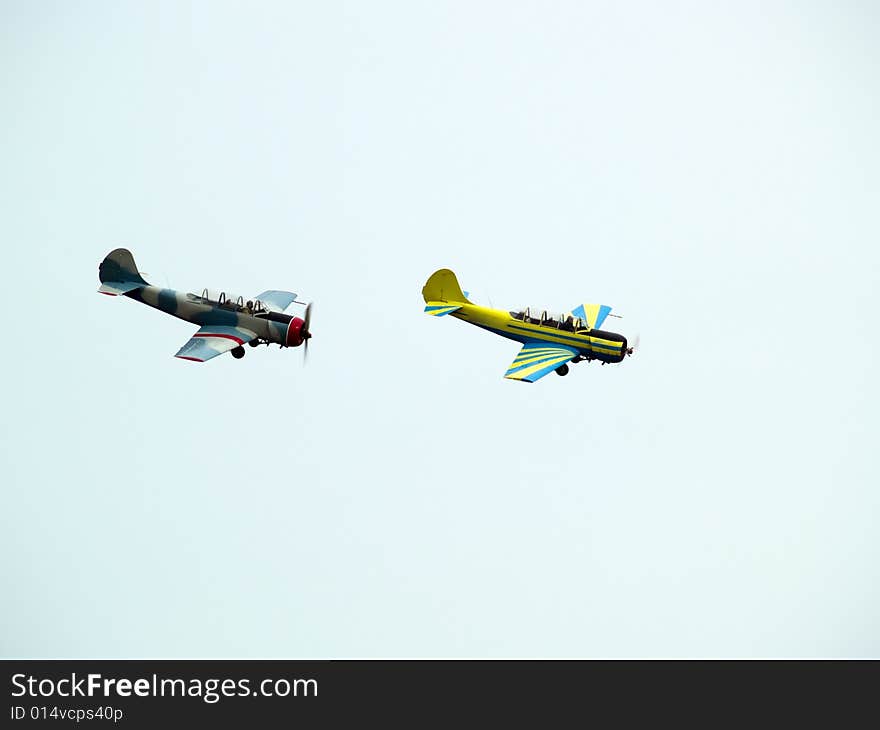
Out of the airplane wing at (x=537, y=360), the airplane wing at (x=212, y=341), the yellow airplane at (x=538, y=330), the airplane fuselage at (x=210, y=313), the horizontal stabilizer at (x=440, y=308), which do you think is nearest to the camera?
the airplane wing at (x=212, y=341)

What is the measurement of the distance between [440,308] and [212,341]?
5530 mm

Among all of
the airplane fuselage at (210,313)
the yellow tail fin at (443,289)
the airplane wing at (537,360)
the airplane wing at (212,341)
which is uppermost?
the yellow tail fin at (443,289)

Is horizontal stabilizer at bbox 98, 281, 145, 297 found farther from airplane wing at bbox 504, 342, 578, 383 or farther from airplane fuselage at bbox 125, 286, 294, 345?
airplane wing at bbox 504, 342, 578, 383

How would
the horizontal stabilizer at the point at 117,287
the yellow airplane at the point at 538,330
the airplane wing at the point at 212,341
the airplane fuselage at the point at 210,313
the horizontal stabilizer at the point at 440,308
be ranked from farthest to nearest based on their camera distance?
1. the horizontal stabilizer at the point at 440,308
2. the horizontal stabilizer at the point at 117,287
3. the yellow airplane at the point at 538,330
4. the airplane fuselage at the point at 210,313
5. the airplane wing at the point at 212,341

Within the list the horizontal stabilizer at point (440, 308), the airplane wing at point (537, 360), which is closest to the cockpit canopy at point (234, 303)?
the horizontal stabilizer at point (440, 308)

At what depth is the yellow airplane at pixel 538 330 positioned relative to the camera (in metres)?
28.9

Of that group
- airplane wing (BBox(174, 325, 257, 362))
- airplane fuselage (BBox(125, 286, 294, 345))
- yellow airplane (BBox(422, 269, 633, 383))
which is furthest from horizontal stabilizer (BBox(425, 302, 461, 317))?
airplane wing (BBox(174, 325, 257, 362))

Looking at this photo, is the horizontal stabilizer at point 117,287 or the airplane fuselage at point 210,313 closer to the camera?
the airplane fuselage at point 210,313

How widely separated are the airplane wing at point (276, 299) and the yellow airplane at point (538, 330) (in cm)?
329

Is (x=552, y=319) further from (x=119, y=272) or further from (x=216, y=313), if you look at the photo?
(x=119, y=272)

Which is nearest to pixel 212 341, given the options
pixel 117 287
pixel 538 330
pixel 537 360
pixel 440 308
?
pixel 117 287

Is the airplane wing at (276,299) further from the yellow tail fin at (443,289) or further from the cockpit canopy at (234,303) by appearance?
the yellow tail fin at (443,289)

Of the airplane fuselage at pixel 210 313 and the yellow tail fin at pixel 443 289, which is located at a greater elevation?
the yellow tail fin at pixel 443 289
